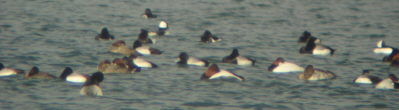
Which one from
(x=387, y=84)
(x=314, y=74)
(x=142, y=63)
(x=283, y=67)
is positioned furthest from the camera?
(x=142, y=63)

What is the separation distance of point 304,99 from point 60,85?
5.68 meters

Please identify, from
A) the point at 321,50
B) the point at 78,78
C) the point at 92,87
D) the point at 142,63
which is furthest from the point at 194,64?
the point at 92,87

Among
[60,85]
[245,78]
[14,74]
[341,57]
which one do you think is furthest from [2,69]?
[341,57]

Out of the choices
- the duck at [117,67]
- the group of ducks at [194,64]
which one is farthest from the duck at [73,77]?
the duck at [117,67]

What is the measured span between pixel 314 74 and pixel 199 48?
6677 millimetres

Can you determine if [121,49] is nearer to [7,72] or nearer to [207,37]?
[207,37]

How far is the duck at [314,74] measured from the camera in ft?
59.0

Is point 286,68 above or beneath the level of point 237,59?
beneath

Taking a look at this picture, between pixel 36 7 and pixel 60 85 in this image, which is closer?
pixel 60 85

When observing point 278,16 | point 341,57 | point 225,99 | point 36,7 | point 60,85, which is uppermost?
point 36,7

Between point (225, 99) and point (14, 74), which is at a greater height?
point (14, 74)

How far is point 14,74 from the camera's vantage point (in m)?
18.0

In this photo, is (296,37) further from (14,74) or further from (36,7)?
(36,7)

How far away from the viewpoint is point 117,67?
18.6 m
